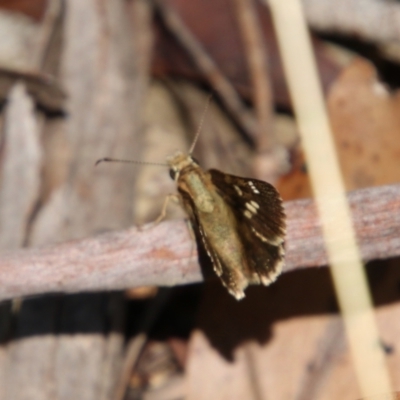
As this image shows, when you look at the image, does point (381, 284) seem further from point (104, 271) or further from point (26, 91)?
point (26, 91)

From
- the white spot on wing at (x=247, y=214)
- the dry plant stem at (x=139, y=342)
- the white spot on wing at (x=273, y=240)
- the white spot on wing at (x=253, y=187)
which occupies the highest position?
the white spot on wing at (x=253, y=187)

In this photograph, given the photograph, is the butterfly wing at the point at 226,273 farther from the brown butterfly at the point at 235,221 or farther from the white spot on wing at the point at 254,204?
the white spot on wing at the point at 254,204

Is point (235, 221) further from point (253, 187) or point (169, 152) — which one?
point (169, 152)

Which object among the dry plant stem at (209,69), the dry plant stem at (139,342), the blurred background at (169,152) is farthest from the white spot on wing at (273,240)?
the dry plant stem at (209,69)

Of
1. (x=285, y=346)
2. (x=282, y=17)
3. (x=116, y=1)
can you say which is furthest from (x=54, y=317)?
(x=282, y=17)

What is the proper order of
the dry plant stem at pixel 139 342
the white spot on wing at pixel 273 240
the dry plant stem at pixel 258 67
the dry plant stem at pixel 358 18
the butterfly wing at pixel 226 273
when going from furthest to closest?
the dry plant stem at pixel 258 67
the dry plant stem at pixel 358 18
the dry plant stem at pixel 139 342
the butterfly wing at pixel 226 273
the white spot on wing at pixel 273 240

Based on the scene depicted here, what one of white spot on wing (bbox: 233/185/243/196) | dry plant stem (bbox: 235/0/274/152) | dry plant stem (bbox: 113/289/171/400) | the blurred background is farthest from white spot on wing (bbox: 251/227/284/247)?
dry plant stem (bbox: 235/0/274/152)

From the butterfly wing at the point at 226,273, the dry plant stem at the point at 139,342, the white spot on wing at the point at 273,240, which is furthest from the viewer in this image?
the dry plant stem at the point at 139,342

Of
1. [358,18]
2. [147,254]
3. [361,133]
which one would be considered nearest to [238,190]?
[147,254]
